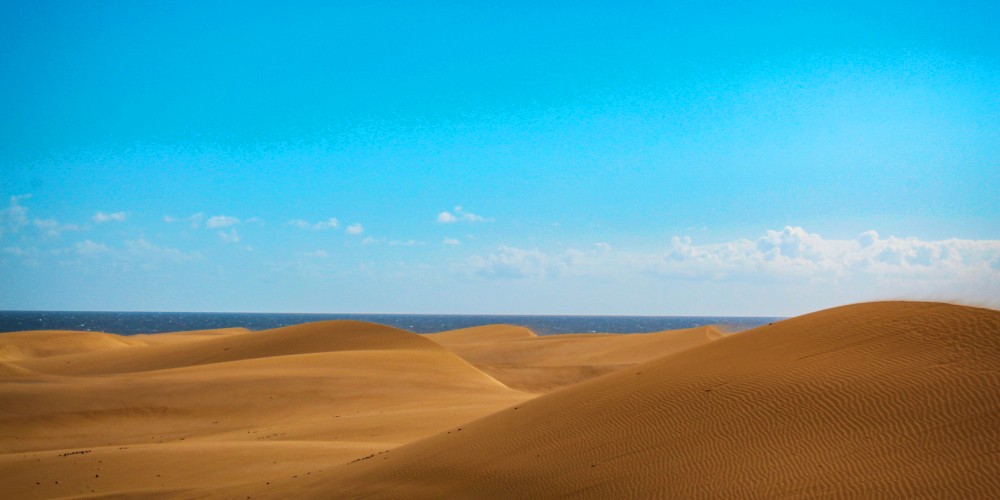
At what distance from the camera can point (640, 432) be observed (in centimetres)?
1138

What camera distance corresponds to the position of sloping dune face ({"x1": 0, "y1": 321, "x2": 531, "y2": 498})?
639 inches

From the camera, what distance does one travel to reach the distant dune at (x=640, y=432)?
9.16m

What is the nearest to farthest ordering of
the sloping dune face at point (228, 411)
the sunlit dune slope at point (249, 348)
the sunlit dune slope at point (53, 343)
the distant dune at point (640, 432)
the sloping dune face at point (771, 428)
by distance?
the sloping dune face at point (771, 428) → the distant dune at point (640, 432) → the sloping dune face at point (228, 411) → the sunlit dune slope at point (249, 348) → the sunlit dune slope at point (53, 343)

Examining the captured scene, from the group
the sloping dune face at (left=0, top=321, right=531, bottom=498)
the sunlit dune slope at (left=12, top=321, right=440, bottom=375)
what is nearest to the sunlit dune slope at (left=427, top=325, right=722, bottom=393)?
the sunlit dune slope at (left=12, top=321, right=440, bottom=375)

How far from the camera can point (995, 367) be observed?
10.3m

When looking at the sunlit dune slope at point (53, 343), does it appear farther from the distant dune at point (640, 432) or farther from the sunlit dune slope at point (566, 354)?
the distant dune at point (640, 432)

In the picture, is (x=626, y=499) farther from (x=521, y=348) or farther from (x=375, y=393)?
(x=521, y=348)

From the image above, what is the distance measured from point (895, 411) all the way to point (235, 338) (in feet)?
125

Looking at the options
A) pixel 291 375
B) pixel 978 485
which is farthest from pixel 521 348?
pixel 978 485

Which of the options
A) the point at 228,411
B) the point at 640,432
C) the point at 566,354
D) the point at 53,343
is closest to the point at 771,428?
the point at 640,432

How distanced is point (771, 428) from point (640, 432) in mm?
1873

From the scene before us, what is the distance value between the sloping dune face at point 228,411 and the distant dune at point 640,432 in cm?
10

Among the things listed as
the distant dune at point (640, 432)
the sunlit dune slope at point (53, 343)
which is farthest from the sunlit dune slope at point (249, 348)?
the distant dune at point (640, 432)

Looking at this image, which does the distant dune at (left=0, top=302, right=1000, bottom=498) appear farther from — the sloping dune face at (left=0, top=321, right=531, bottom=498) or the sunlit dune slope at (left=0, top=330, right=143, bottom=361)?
the sunlit dune slope at (left=0, top=330, right=143, bottom=361)
